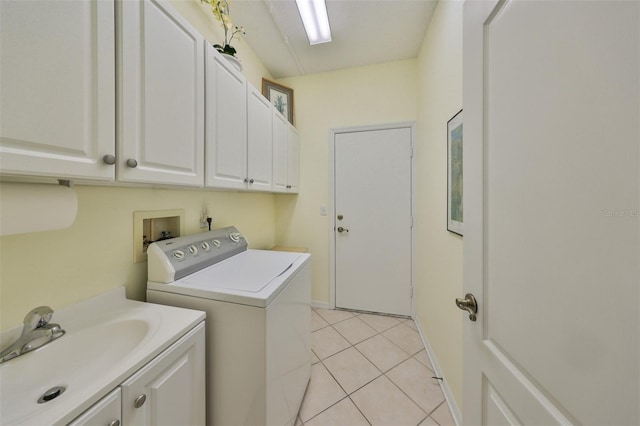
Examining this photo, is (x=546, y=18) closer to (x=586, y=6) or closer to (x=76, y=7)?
(x=586, y=6)

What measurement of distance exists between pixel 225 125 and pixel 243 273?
881mm

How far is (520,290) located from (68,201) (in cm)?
134

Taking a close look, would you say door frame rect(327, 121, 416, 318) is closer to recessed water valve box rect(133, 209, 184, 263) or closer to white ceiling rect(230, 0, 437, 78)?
white ceiling rect(230, 0, 437, 78)

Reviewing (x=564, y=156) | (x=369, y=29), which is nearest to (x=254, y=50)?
(x=369, y=29)

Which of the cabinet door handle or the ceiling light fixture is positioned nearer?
the cabinet door handle

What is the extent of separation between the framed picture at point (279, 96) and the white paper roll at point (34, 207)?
2044 mm

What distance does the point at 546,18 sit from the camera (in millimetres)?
456

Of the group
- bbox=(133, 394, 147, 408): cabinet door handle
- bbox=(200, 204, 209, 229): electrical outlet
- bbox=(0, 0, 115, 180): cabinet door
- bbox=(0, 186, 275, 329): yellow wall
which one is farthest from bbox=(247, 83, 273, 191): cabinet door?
bbox=(133, 394, 147, 408): cabinet door handle

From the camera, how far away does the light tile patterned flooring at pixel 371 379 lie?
4.34 ft

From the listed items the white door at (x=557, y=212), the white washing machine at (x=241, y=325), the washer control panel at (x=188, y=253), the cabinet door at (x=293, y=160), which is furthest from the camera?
the cabinet door at (x=293, y=160)

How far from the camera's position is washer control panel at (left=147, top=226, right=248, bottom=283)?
106 cm

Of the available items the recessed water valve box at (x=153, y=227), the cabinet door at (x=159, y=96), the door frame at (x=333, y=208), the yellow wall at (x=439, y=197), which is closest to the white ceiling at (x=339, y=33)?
the yellow wall at (x=439, y=197)

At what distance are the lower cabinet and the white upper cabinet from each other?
1378 mm

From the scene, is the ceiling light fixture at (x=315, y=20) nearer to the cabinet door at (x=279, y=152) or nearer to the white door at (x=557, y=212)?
the cabinet door at (x=279, y=152)
